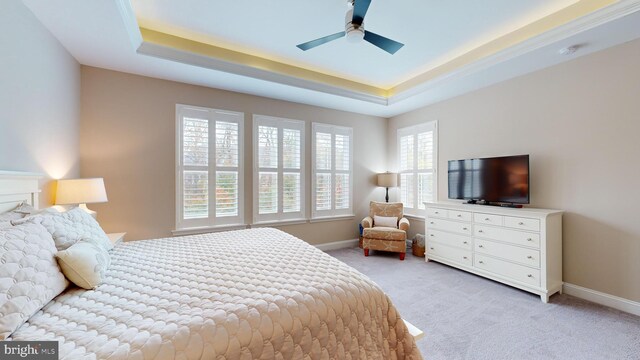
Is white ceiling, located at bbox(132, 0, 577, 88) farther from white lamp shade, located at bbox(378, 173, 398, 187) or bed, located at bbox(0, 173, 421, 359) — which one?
bed, located at bbox(0, 173, 421, 359)

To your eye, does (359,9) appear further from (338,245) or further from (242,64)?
(338,245)

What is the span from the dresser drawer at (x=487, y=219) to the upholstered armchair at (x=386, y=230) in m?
1.09

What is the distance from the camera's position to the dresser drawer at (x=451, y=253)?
3.42 m

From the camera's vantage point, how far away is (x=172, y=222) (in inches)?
135

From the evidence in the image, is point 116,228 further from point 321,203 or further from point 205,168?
point 321,203

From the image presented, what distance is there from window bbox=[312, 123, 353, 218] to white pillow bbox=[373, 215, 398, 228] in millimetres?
584

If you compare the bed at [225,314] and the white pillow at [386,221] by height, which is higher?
the bed at [225,314]

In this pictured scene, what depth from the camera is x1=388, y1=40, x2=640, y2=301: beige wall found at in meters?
2.51

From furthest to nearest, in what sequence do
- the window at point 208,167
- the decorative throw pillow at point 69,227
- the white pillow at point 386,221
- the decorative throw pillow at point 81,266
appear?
1. the white pillow at point 386,221
2. the window at point 208,167
3. the decorative throw pillow at point 69,227
4. the decorative throw pillow at point 81,266

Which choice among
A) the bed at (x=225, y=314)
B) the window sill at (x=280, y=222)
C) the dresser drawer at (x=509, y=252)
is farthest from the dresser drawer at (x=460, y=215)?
the bed at (x=225, y=314)

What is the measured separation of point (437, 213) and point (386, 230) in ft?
2.71

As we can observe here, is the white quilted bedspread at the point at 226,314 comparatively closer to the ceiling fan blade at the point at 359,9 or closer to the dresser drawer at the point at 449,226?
the ceiling fan blade at the point at 359,9

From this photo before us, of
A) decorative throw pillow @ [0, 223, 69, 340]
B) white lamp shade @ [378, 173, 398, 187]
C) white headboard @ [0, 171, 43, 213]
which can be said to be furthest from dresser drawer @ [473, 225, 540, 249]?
white headboard @ [0, 171, 43, 213]

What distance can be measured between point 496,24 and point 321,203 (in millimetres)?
A: 3402
